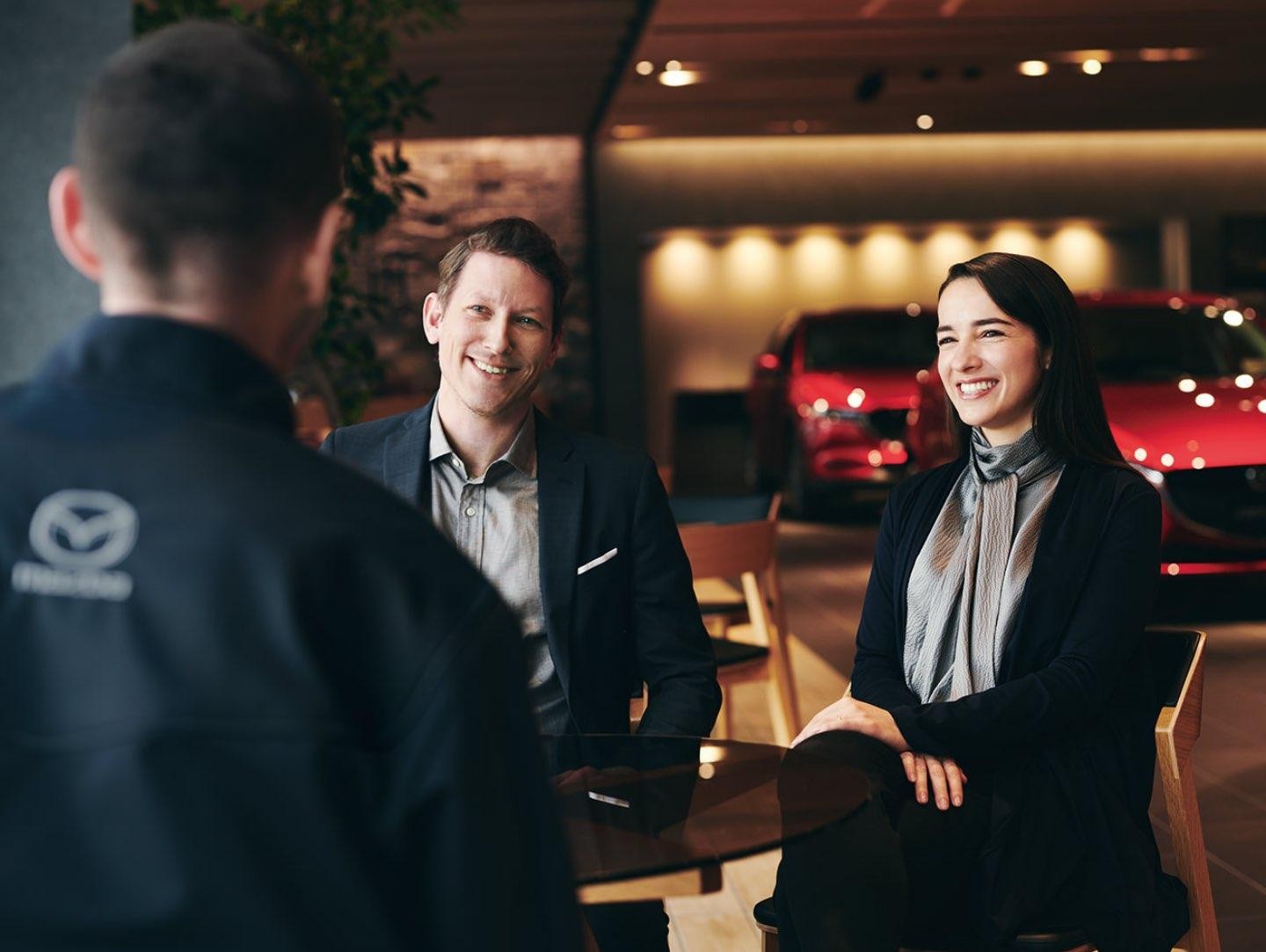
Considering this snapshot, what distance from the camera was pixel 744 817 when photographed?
1504 mm

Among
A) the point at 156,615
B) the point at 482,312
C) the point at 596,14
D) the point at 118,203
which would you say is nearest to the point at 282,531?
the point at 156,615

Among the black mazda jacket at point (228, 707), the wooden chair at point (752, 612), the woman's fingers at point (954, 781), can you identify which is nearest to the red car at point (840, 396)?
the wooden chair at point (752, 612)

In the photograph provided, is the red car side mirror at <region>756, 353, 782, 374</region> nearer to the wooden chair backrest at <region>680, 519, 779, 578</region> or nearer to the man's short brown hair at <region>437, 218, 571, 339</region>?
the wooden chair backrest at <region>680, 519, 779, 578</region>

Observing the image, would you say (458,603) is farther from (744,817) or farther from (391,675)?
(744,817)

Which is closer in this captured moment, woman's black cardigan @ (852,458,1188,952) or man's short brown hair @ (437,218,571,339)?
woman's black cardigan @ (852,458,1188,952)

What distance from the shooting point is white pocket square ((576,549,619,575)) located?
6.81ft

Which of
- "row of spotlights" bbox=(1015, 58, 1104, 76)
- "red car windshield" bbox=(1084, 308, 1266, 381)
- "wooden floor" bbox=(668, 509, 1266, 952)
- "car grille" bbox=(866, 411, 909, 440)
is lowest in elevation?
"wooden floor" bbox=(668, 509, 1266, 952)

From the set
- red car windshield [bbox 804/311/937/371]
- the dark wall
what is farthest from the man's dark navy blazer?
red car windshield [bbox 804/311/937/371]

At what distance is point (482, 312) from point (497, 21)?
23.9 feet

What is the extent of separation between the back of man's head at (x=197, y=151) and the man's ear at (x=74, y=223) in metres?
0.03

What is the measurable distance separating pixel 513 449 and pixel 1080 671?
33.3 inches

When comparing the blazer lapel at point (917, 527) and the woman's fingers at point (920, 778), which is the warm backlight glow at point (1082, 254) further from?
the woman's fingers at point (920, 778)

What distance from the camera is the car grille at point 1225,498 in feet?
18.7

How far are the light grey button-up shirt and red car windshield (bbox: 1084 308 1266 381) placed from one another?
496 cm
